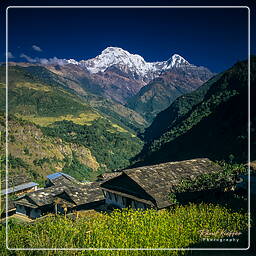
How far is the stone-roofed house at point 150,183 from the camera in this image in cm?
904

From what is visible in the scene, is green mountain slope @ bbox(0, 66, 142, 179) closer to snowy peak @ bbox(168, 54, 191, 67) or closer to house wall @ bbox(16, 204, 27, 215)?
house wall @ bbox(16, 204, 27, 215)

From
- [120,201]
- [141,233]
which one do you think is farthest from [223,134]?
[141,233]

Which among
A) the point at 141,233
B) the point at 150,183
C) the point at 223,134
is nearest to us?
the point at 141,233

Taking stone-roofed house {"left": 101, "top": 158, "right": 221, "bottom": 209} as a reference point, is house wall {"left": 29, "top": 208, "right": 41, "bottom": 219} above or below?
below

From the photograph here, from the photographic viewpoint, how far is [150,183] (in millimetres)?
9820

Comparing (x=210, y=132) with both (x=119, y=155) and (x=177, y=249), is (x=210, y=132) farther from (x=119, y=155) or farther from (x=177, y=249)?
(x=119, y=155)

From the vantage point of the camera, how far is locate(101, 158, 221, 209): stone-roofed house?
904 cm

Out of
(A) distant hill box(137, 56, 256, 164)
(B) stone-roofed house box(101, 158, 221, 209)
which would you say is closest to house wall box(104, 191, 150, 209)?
(B) stone-roofed house box(101, 158, 221, 209)

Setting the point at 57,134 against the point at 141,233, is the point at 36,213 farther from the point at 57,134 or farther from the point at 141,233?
the point at 57,134

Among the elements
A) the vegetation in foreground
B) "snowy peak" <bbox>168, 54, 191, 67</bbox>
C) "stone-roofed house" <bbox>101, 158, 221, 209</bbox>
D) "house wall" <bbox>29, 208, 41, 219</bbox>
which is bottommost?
"house wall" <bbox>29, 208, 41, 219</bbox>

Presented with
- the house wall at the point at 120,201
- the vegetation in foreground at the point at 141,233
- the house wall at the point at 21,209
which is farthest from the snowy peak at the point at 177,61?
the house wall at the point at 21,209

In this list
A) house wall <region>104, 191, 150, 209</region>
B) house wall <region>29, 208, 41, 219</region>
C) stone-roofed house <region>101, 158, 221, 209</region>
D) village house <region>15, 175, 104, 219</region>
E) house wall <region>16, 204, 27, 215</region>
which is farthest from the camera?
house wall <region>16, 204, 27, 215</region>

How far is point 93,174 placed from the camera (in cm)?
8444

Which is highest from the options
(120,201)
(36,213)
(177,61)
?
(177,61)
